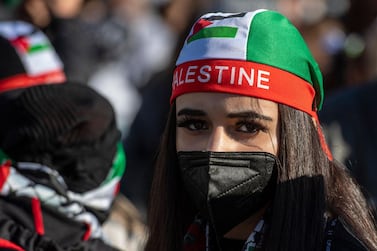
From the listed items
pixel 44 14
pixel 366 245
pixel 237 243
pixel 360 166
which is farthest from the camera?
pixel 44 14

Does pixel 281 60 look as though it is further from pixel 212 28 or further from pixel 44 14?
pixel 44 14

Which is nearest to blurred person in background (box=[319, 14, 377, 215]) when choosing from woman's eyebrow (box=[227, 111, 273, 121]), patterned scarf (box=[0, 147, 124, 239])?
patterned scarf (box=[0, 147, 124, 239])

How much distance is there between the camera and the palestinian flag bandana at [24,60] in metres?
4.83

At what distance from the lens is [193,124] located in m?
3.82

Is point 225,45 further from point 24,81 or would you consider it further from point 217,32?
point 24,81

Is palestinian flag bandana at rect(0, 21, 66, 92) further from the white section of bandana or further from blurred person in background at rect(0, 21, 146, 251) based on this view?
the white section of bandana

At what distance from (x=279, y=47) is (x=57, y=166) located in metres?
1.16

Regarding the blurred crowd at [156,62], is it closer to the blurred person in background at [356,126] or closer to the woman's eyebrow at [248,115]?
the blurred person in background at [356,126]

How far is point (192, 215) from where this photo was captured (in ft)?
13.3

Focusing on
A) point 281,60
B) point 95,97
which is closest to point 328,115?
point 95,97

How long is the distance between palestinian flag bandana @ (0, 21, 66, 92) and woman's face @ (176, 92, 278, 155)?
1.16 m

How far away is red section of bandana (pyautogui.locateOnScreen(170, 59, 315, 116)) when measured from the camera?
147 inches

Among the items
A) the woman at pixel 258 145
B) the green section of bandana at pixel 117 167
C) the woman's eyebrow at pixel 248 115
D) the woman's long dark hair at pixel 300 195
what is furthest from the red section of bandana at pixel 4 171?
the woman's eyebrow at pixel 248 115

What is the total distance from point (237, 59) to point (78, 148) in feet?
3.24
